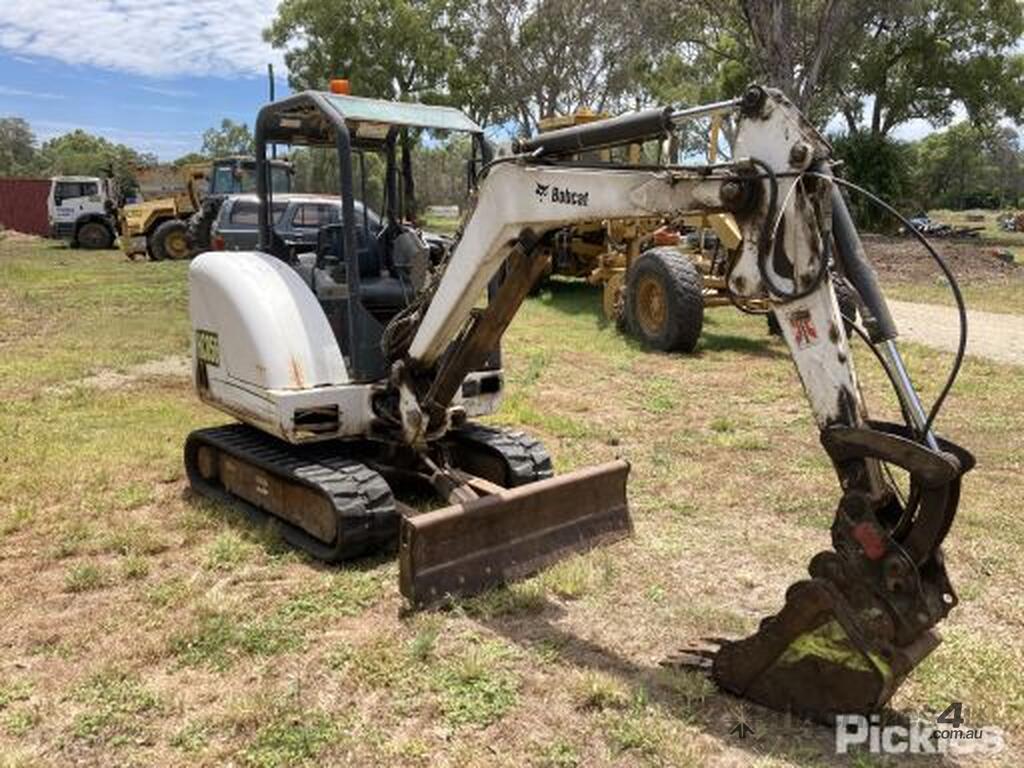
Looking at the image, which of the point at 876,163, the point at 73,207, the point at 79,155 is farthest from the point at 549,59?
the point at 79,155

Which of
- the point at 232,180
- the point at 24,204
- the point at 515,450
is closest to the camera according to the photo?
the point at 515,450

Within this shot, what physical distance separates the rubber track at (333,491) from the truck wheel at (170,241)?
2186 cm

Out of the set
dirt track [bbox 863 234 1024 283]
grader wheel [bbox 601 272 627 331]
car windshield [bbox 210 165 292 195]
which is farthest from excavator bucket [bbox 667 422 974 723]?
car windshield [bbox 210 165 292 195]

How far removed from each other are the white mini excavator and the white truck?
27490mm

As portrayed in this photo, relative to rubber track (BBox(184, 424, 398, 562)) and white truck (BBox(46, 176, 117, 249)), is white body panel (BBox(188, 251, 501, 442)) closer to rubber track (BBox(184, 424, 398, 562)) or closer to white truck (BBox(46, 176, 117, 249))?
rubber track (BBox(184, 424, 398, 562))

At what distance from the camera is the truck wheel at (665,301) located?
10930 mm

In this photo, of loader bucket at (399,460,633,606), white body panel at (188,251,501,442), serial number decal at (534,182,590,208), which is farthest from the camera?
white body panel at (188,251,501,442)

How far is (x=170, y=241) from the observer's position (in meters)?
26.1

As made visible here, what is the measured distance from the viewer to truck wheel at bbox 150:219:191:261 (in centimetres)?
2595

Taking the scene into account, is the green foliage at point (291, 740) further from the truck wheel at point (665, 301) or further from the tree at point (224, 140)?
the tree at point (224, 140)

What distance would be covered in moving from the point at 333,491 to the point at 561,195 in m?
1.86

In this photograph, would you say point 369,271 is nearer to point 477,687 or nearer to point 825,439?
point 477,687

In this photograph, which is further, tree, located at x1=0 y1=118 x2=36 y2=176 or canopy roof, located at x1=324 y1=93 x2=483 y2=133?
tree, located at x1=0 y1=118 x2=36 y2=176

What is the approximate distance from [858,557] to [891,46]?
34539 millimetres
